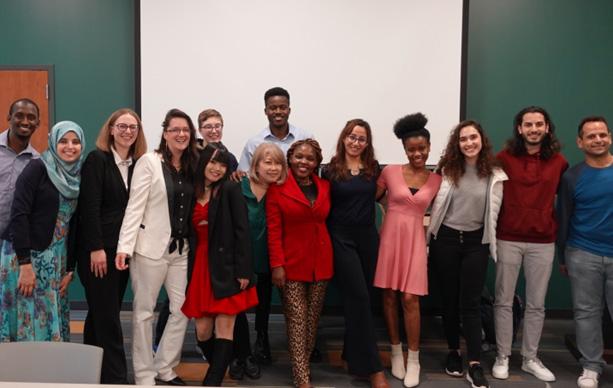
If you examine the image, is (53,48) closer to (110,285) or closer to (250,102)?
(250,102)

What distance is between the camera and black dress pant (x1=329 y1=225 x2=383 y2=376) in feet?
9.65

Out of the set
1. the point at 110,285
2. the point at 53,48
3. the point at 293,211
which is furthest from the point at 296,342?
the point at 53,48

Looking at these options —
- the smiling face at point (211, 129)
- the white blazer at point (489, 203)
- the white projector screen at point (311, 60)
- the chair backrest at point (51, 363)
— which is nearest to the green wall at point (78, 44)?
the white projector screen at point (311, 60)

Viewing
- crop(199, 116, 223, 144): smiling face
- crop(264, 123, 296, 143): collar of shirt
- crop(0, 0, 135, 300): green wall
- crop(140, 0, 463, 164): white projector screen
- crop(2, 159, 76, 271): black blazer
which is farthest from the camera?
crop(0, 0, 135, 300): green wall

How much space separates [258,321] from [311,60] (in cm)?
202

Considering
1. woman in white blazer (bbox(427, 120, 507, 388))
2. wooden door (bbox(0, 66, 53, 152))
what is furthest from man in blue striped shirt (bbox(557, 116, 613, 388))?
wooden door (bbox(0, 66, 53, 152))

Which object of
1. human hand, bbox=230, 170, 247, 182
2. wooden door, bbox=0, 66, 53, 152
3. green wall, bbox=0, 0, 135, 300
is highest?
green wall, bbox=0, 0, 135, 300

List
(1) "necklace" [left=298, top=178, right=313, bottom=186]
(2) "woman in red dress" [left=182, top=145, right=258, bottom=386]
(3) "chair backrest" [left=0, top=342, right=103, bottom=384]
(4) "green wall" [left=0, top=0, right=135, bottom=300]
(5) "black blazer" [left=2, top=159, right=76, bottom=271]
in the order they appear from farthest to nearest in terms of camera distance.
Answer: (4) "green wall" [left=0, top=0, right=135, bottom=300]
(1) "necklace" [left=298, top=178, right=313, bottom=186]
(2) "woman in red dress" [left=182, top=145, right=258, bottom=386]
(5) "black blazer" [left=2, top=159, right=76, bottom=271]
(3) "chair backrest" [left=0, top=342, right=103, bottom=384]

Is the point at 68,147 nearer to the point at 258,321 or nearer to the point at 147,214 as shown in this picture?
the point at 147,214

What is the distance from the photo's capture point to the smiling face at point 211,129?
3.36 metres

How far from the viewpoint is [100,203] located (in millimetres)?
2600

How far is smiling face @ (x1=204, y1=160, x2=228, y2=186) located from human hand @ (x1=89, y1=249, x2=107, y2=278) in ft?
2.00

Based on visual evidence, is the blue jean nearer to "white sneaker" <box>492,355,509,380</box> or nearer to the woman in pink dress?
"white sneaker" <box>492,355,509,380</box>

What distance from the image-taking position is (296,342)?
2906mm
